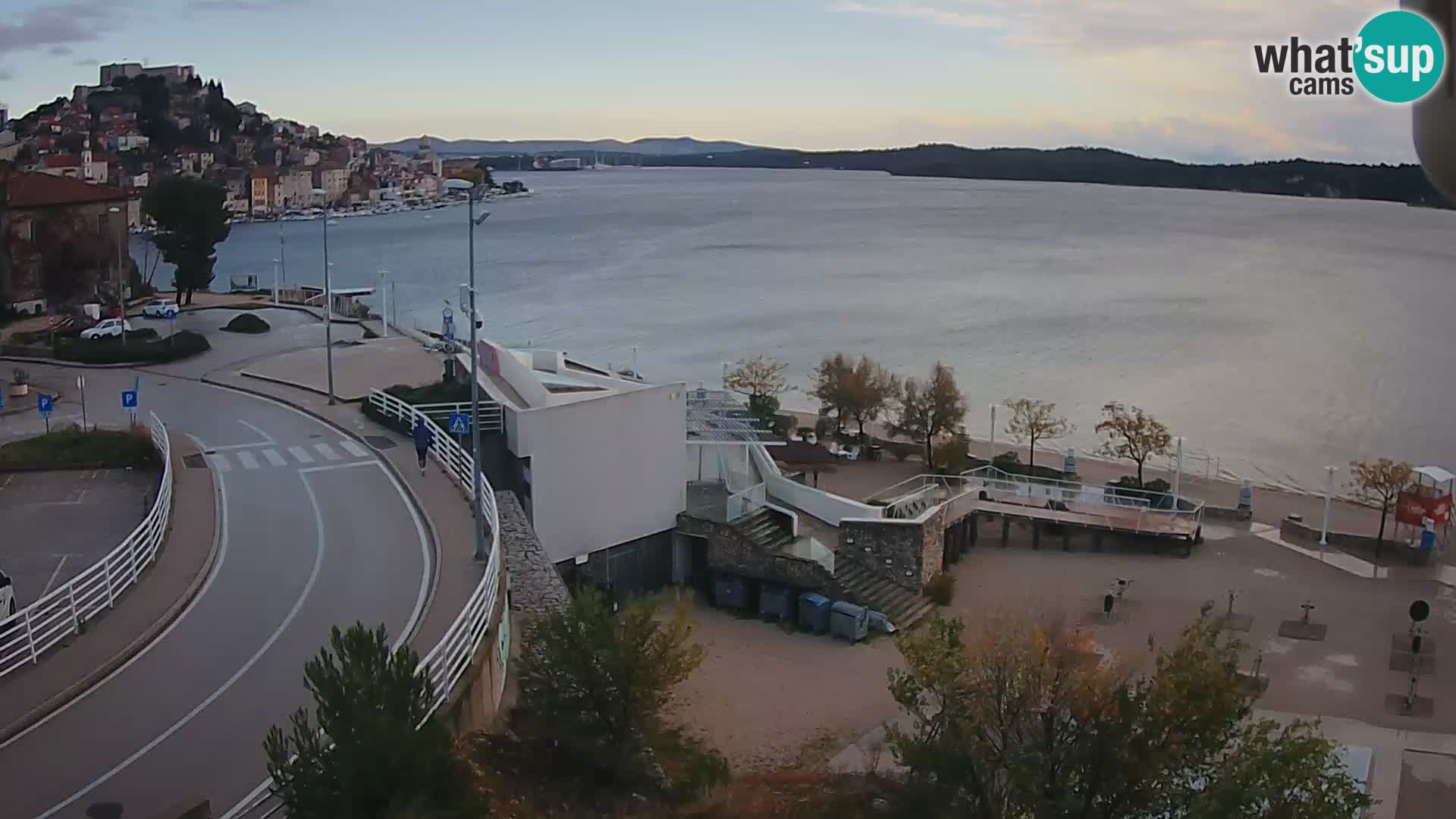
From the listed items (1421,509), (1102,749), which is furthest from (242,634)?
(1421,509)

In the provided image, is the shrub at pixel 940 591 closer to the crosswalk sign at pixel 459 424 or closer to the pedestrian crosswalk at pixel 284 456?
the crosswalk sign at pixel 459 424

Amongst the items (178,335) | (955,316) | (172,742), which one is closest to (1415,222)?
(955,316)

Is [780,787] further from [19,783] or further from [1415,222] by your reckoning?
[1415,222]

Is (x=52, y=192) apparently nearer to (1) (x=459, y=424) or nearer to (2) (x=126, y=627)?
(1) (x=459, y=424)

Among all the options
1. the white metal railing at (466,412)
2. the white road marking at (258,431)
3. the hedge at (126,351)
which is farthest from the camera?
the hedge at (126,351)

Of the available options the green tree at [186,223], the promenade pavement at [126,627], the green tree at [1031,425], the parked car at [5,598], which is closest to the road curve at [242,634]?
the promenade pavement at [126,627]

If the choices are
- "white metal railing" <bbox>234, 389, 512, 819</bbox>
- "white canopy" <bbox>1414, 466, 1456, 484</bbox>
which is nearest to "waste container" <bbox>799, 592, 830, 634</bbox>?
"white metal railing" <bbox>234, 389, 512, 819</bbox>

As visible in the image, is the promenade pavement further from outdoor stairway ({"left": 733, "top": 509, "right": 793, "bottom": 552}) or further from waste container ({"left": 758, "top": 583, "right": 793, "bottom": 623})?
waste container ({"left": 758, "top": 583, "right": 793, "bottom": 623})
